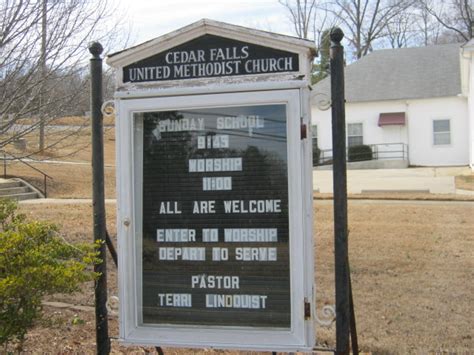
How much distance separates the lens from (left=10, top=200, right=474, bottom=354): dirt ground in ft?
15.1

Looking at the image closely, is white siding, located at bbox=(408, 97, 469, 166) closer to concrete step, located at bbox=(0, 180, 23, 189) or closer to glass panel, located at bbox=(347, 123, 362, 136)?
glass panel, located at bbox=(347, 123, 362, 136)

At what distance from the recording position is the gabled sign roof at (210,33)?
3332 millimetres

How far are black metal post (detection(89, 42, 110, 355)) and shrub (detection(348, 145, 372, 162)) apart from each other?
91.3 ft

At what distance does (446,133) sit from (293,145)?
28.4 metres

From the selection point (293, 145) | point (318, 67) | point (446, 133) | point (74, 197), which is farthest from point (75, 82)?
point (318, 67)

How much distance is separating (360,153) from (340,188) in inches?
1103

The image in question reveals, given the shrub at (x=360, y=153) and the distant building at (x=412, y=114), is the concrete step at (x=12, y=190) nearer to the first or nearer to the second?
the distant building at (x=412, y=114)

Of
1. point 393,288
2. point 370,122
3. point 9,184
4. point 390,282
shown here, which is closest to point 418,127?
point 370,122

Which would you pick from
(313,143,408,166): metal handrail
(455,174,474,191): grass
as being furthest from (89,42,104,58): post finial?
(313,143,408,166): metal handrail

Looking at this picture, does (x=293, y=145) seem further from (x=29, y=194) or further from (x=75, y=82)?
(x=29, y=194)

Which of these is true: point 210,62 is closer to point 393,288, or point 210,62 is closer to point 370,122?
point 393,288

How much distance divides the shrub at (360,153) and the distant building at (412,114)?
0.53m

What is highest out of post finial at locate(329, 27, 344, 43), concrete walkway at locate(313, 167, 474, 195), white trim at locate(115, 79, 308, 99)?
post finial at locate(329, 27, 344, 43)

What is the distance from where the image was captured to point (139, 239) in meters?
3.64
